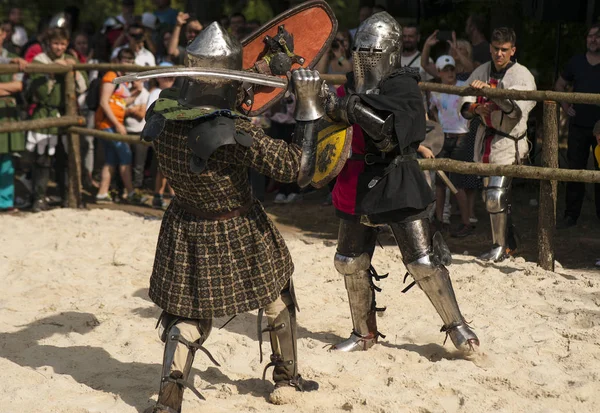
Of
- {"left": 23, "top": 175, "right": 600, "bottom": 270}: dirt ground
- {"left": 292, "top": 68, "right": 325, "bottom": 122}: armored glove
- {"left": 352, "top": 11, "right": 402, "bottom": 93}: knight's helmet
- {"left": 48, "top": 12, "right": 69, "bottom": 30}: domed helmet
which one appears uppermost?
{"left": 48, "top": 12, "right": 69, "bottom": 30}: domed helmet

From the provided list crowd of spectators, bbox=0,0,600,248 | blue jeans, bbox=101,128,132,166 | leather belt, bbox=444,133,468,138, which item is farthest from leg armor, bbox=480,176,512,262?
blue jeans, bbox=101,128,132,166

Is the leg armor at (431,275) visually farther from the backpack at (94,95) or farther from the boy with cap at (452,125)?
the backpack at (94,95)

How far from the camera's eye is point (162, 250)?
3936 mm

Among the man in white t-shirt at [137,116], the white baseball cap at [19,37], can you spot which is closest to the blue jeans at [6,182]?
the man in white t-shirt at [137,116]

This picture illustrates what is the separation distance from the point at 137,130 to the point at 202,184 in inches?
196

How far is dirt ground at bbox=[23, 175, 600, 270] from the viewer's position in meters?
6.90

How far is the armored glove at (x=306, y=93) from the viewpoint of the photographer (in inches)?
148

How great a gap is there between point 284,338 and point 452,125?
3799 millimetres

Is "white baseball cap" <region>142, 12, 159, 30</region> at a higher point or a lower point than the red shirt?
higher

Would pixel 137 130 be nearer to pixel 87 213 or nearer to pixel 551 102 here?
pixel 87 213

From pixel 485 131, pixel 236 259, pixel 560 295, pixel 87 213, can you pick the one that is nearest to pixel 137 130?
pixel 87 213

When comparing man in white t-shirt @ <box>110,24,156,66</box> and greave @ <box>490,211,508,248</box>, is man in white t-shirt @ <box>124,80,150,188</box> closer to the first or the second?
man in white t-shirt @ <box>110,24,156,66</box>

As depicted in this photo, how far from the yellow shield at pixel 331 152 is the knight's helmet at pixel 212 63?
487mm

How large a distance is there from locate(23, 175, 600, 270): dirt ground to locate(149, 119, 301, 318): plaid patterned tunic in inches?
127
